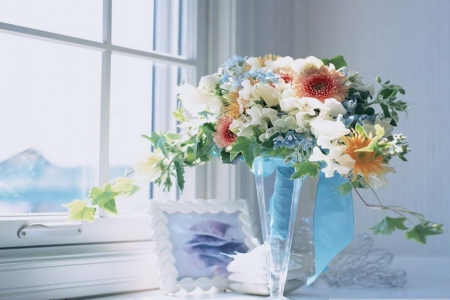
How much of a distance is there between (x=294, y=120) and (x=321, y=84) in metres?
0.08

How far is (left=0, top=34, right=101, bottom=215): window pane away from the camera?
138 centimetres

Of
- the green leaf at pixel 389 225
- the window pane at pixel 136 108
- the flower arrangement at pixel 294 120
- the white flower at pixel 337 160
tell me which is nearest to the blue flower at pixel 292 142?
the flower arrangement at pixel 294 120

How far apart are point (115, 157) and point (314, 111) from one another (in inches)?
23.6

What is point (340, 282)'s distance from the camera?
1.59 metres

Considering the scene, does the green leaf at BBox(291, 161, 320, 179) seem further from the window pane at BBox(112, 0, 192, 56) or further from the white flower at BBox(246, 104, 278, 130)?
the window pane at BBox(112, 0, 192, 56)

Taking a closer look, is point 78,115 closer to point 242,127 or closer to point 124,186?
point 124,186

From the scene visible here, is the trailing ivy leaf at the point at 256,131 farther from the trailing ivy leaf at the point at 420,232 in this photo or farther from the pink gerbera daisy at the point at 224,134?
the trailing ivy leaf at the point at 420,232

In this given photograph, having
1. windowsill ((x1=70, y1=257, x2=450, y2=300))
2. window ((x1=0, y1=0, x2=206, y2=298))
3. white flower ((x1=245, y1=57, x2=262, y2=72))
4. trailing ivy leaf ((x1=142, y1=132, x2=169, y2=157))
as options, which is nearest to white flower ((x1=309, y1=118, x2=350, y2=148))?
white flower ((x1=245, y1=57, x2=262, y2=72))

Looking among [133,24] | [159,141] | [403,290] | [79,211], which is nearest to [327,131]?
[159,141]

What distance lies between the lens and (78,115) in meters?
1.51

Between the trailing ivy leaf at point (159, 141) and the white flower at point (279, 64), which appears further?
the trailing ivy leaf at point (159, 141)

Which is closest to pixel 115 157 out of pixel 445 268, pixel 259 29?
pixel 259 29

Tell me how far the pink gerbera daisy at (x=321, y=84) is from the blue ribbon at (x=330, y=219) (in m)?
0.17

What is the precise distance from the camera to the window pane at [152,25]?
1.60 meters
